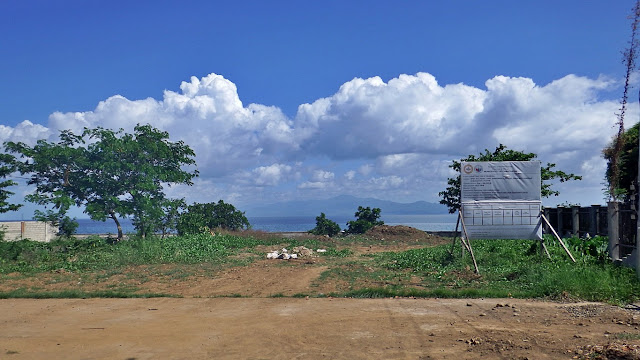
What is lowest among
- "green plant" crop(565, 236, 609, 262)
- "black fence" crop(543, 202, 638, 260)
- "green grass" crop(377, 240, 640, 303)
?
"green grass" crop(377, 240, 640, 303)

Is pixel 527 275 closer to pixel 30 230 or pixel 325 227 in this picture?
pixel 325 227

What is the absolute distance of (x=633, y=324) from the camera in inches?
286

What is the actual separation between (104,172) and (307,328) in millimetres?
23211

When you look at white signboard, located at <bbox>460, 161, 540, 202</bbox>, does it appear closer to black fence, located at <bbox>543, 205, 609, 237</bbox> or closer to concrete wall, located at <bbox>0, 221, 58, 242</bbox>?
black fence, located at <bbox>543, 205, 609, 237</bbox>

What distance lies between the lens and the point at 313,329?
290 inches

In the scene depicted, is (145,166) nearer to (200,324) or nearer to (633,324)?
(200,324)

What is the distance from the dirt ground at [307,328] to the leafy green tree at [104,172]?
17123 millimetres

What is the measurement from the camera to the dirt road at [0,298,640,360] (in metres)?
6.21

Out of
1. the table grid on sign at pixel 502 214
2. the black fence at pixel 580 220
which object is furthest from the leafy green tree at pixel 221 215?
the table grid on sign at pixel 502 214

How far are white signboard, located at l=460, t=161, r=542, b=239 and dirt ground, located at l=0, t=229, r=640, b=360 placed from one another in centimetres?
480

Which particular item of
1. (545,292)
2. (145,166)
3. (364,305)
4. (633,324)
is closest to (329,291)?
(364,305)

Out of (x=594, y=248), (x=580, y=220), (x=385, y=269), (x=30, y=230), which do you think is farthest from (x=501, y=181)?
(x=30, y=230)

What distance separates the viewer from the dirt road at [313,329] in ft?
20.4

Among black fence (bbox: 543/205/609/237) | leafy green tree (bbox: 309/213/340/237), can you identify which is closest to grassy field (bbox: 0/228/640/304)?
black fence (bbox: 543/205/609/237)
